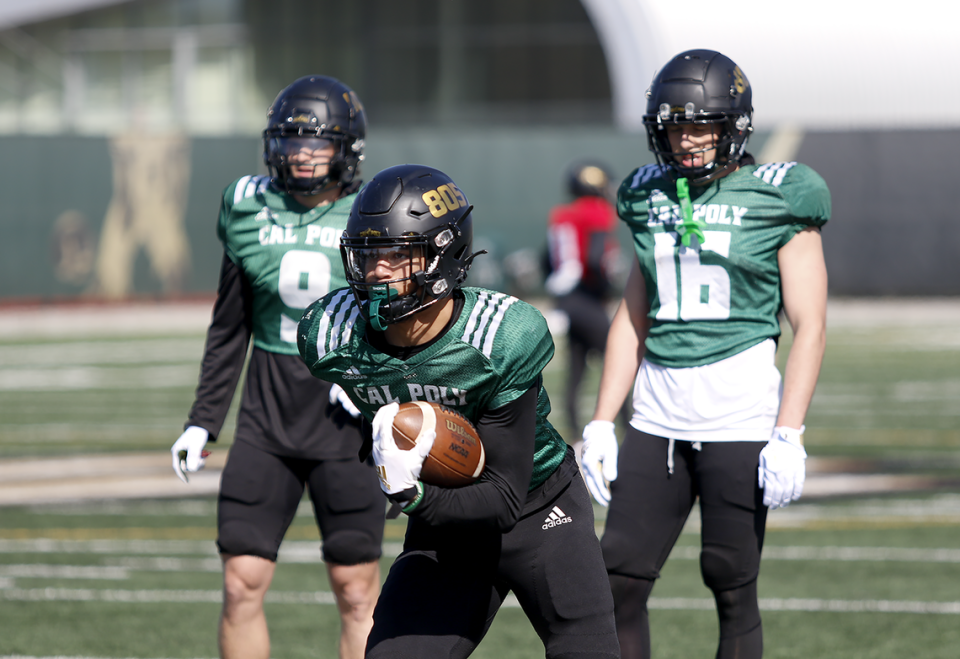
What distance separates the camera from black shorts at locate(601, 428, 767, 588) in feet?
12.2

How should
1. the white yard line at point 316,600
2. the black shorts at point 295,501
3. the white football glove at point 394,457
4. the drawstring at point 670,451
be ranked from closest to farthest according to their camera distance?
the white football glove at point 394,457, the drawstring at point 670,451, the black shorts at point 295,501, the white yard line at point 316,600

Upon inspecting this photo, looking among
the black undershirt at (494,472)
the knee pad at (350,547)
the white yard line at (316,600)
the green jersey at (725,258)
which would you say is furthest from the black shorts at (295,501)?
the white yard line at (316,600)

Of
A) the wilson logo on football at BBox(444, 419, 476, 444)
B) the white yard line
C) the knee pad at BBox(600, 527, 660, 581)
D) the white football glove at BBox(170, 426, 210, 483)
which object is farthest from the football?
the white yard line

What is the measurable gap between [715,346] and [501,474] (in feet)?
3.56

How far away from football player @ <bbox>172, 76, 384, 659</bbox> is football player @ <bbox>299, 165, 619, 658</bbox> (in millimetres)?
900

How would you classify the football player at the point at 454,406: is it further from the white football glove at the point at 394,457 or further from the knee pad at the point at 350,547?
the knee pad at the point at 350,547

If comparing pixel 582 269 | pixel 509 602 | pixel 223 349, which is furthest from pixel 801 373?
pixel 582 269

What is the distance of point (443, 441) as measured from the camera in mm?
2824

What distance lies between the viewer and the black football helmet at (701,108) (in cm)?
379

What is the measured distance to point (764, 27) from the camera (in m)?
25.3

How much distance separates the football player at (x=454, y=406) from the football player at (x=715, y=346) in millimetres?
647

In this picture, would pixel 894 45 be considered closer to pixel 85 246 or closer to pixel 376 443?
pixel 85 246

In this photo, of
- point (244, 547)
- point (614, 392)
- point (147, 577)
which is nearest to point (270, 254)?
point (244, 547)

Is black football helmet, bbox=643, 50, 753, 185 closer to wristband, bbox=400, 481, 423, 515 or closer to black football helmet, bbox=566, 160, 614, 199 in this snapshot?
wristband, bbox=400, 481, 423, 515
